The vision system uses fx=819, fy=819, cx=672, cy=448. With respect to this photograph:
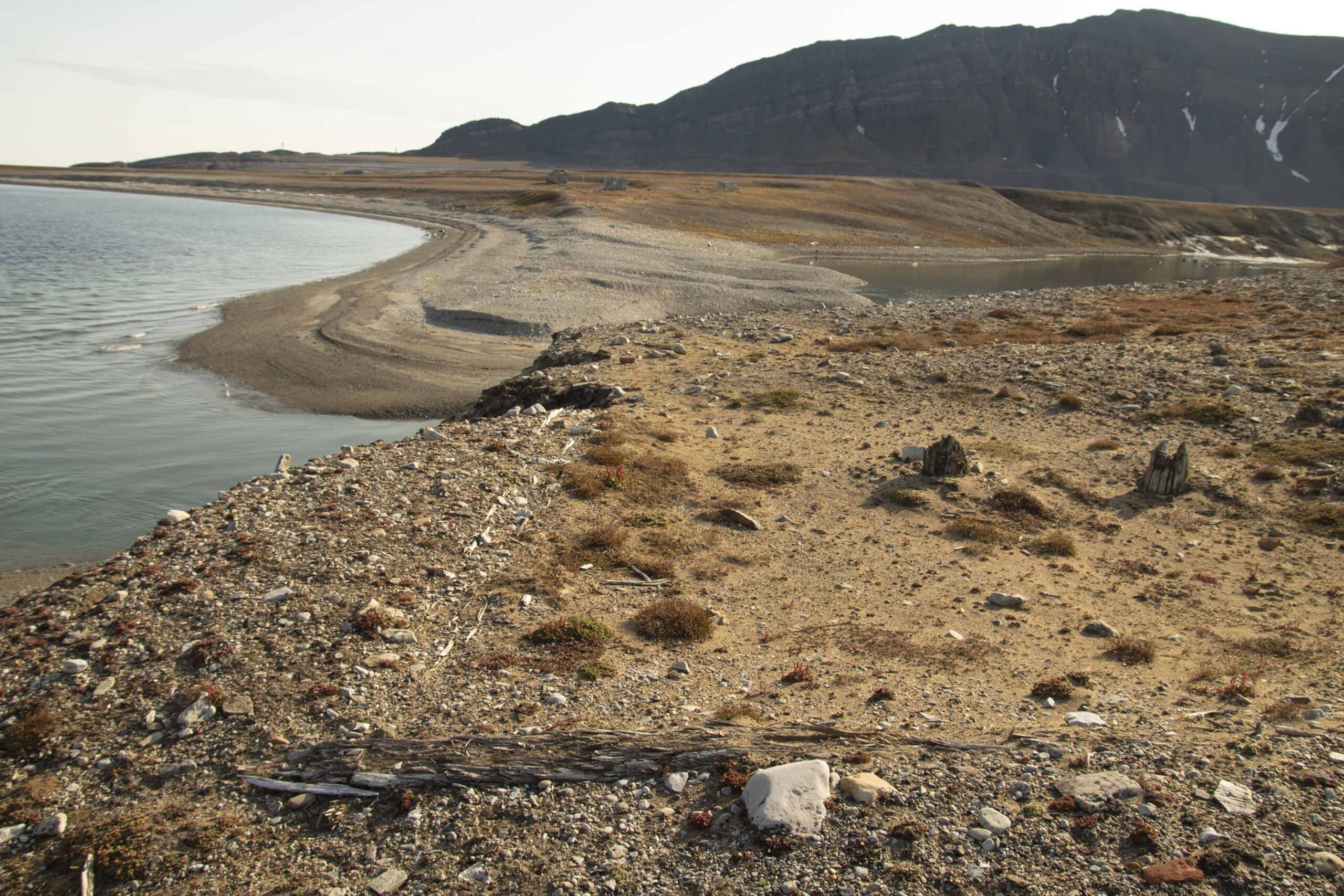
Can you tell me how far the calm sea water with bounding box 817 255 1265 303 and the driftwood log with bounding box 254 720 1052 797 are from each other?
4254 cm

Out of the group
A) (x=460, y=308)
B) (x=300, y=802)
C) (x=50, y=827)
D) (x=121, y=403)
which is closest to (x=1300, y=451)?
(x=300, y=802)

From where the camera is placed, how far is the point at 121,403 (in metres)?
25.9

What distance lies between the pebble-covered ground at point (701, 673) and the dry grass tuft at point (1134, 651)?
7 centimetres

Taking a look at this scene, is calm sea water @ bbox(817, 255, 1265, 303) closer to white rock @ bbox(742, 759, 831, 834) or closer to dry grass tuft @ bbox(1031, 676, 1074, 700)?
dry grass tuft @ bbox(1031, 676, 1074, 700)

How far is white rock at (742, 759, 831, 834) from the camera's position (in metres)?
7.11

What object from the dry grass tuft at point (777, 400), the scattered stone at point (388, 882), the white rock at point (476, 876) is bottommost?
Result: the scattered stone at point (388, 882)

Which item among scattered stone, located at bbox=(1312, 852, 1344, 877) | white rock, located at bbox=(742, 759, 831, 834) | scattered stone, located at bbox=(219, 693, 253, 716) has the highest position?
scattered stone, located at bbox=(219, 693, 253, 716)

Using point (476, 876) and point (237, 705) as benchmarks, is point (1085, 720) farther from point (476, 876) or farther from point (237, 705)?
point (237, 705)

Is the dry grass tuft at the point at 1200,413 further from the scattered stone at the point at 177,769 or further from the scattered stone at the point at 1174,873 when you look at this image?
the scattered stone at the point at 177,769

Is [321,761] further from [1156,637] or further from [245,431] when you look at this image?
[245,431]

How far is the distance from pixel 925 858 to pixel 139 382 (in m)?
30.5

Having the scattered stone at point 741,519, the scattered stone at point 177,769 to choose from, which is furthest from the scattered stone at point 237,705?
the scattered stone at point 741,519

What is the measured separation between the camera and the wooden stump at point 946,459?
1591cm

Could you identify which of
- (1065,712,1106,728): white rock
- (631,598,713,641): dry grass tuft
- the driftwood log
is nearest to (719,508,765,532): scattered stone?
(631,598,713,641): dry grass tuft
